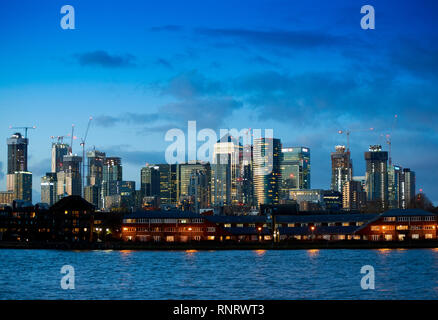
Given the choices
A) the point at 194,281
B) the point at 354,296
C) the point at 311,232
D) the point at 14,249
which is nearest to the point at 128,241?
the point at 14,249

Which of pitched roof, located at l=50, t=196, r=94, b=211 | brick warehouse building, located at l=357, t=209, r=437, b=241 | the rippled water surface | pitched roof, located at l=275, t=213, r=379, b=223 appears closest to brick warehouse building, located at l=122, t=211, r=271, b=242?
pitched roof, located at l=275, t=213, r=379, b=223

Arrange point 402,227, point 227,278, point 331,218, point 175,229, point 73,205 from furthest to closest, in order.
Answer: point 73,205 → point 331,218 → point 175,229 → point 402,227 → point 227,278

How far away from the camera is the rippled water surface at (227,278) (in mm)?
47062

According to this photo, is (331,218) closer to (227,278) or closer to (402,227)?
(402,227)

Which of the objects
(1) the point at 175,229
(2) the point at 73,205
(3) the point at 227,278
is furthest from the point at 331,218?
(3) the point at 227,278

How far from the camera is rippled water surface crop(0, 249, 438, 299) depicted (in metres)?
47.1

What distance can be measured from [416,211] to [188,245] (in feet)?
134

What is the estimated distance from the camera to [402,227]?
11038 cm

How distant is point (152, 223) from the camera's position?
374 feet

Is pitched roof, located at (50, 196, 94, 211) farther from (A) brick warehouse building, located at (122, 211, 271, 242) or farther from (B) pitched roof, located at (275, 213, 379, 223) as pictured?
(B) pitched roof, located at (275, 213, 379, 223)

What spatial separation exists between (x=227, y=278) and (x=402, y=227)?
6158 centimetres

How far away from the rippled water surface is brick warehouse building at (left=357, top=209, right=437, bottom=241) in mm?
28496

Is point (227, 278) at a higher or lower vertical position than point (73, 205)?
lower

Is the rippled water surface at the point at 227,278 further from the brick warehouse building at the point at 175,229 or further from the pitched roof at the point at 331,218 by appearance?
the pitched roof at the point at 331,218
